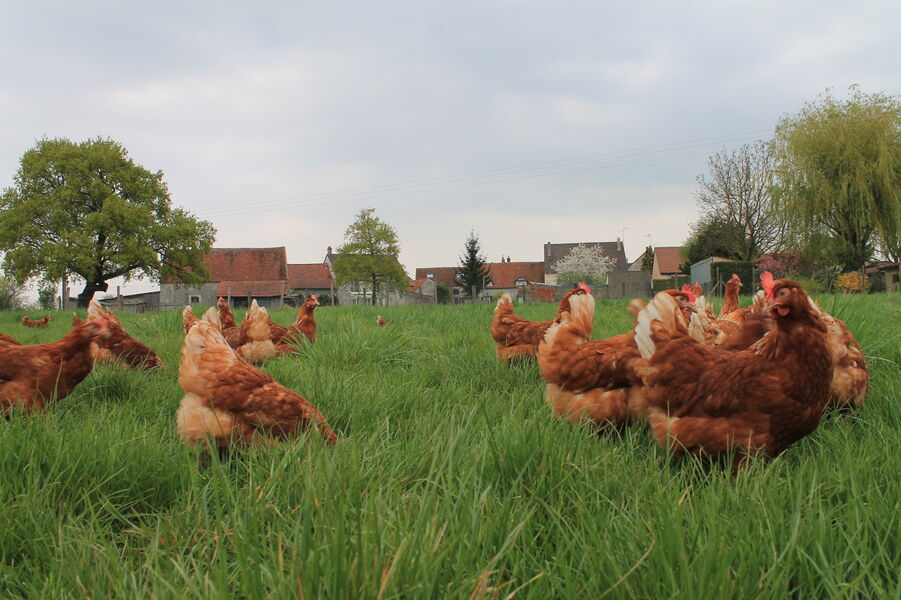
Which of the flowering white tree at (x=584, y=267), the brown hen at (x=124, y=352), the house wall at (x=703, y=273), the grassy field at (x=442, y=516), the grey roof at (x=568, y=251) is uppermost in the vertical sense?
the grey roof at (x=568, y=251)

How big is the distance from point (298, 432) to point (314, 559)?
1.68m

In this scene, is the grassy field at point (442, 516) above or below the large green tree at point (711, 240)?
below

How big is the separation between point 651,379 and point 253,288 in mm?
53454

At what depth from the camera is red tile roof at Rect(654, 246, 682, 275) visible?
65.0 meters

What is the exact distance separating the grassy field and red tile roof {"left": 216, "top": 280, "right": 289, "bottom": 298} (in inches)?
1990

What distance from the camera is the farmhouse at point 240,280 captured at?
167ft

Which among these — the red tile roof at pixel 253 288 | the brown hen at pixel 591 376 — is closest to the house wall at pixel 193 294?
the red tile roof at pixel 253 288

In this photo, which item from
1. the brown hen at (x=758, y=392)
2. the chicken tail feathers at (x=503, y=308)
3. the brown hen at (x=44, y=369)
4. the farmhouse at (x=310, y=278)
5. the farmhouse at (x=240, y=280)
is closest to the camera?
the brown hen at (x=758, y=392)

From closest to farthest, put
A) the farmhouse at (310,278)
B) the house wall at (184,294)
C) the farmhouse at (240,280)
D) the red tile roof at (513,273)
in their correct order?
1. the house wall at (184,294)
2. the farmhouse at (240,280)
3. the farmhouse at (310,278)
4. the red tile roof at (513,273)

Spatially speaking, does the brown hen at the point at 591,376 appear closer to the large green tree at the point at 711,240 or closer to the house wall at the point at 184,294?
the large green tree at the point at 711,240

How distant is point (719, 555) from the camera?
46.5 inches

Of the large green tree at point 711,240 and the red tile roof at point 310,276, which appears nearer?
the large green tree at point 711,240

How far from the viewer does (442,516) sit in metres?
1.38

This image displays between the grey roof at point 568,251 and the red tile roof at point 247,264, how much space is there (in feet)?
122
